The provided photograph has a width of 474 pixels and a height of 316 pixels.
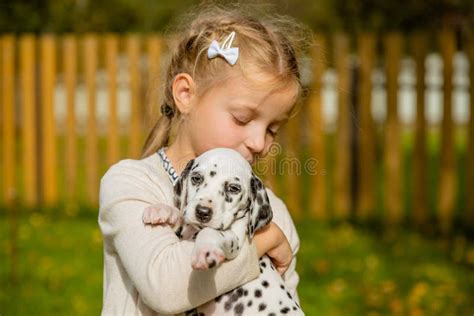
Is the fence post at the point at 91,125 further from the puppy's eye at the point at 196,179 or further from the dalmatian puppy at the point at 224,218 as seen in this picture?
the puppy's eye at the point at 196,179

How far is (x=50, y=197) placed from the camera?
10484 mm

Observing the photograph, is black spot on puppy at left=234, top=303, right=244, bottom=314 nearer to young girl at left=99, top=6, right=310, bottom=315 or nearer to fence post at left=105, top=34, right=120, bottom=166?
young girl at left=99, top=6, right=310, bottom=315

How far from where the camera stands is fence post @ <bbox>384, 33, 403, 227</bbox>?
9.45 metres

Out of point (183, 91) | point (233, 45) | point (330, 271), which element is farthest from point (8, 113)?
point (233, 45)

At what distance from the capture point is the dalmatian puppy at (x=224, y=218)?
214 centimetres

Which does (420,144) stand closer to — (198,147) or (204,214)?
(198,147)

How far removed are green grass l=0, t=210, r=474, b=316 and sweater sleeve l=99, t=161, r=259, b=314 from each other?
3.81m

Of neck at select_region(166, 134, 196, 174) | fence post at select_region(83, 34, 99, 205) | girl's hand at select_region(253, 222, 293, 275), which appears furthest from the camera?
fence post at select_region(83, 34, 99, 205)

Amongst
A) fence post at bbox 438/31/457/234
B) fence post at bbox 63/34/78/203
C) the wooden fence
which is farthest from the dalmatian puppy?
fence post at bbox 63/34/78/203

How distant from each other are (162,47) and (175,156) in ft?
23.6

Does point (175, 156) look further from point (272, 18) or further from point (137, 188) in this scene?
point (272, 18)

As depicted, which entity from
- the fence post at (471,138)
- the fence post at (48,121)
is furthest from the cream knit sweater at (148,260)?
the fence post at (48,121)

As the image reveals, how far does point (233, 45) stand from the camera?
2.74 meters

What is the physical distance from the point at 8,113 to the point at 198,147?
8202mm
